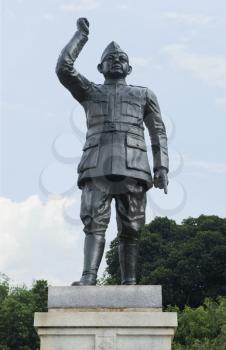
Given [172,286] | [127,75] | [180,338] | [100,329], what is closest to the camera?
[100,329]

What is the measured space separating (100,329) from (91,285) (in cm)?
52

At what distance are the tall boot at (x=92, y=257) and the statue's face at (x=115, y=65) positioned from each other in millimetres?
2036

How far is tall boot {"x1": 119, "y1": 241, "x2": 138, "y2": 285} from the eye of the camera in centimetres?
945

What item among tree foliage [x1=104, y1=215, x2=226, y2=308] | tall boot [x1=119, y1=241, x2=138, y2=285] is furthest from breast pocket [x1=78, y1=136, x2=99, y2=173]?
tree foliage [x1=104, y1=215, x2=226, y2=308]

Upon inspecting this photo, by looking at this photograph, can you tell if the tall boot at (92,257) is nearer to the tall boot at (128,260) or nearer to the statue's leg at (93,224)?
the statue's leg at (93,224)

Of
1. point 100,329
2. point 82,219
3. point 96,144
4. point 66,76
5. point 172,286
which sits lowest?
point 100,329

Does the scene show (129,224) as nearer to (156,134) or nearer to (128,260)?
(128,260)

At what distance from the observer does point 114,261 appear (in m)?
37.5

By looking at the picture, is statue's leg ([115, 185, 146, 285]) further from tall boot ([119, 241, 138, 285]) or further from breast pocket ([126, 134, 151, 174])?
breast pocket ([126, 134, 151, 174])

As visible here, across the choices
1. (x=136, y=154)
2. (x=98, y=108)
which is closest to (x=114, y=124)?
(x=98, y=108)

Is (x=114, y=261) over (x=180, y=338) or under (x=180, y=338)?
over

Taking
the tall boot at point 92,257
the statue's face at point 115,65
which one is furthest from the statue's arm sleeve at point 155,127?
the tall boot at point 92,257

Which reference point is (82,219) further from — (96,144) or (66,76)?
(66,76)

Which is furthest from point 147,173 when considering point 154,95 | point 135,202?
point 154,95
